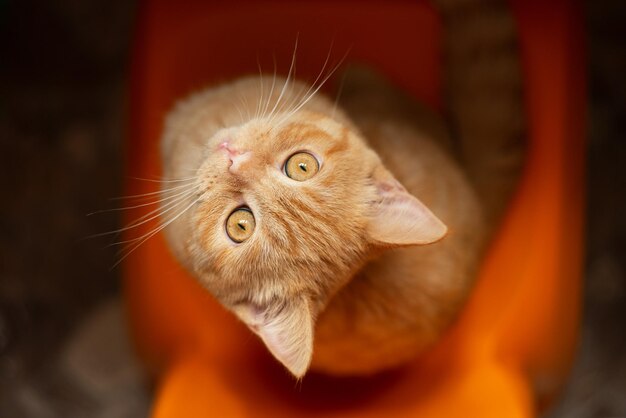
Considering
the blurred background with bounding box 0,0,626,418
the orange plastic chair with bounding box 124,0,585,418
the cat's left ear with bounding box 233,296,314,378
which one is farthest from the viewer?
the blurred background with bounding box 0,0,626,418

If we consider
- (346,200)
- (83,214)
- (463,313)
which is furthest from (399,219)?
(83,214)

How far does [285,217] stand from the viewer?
3.88ft

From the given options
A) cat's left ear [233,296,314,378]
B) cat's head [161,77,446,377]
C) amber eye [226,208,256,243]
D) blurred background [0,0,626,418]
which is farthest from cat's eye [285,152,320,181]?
blurred background [0,0,626,418]

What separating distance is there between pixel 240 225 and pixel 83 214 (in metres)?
1.12

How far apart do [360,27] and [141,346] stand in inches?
39.6

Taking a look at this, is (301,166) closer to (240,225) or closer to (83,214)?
(240,225)

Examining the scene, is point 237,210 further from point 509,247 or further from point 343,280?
point 509,247

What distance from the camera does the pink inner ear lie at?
3.55 feet

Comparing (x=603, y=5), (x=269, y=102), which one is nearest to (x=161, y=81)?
(x=269, y=102)

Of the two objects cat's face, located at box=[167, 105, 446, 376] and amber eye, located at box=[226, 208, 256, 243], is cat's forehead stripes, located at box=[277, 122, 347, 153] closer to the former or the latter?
cat's face, located at box=[167, 105, 446, 376]

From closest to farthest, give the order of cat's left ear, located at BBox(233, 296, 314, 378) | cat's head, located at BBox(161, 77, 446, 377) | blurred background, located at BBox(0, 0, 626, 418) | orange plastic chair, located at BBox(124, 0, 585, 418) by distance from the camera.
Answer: cat's left ear, located at BBox(233, 296, 314, 378)
cat's head, located at BBox(161, 77, 446, 377)
orange plastic chair, located at BBox(124, 0, 585, 418)
blurred background, located at BBox(0, 0, 626, 418)

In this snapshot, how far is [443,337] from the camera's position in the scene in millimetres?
1627

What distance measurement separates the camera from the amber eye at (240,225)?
1192 mm

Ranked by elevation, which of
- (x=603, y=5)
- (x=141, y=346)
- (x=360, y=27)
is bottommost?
(x=141, y=346)
